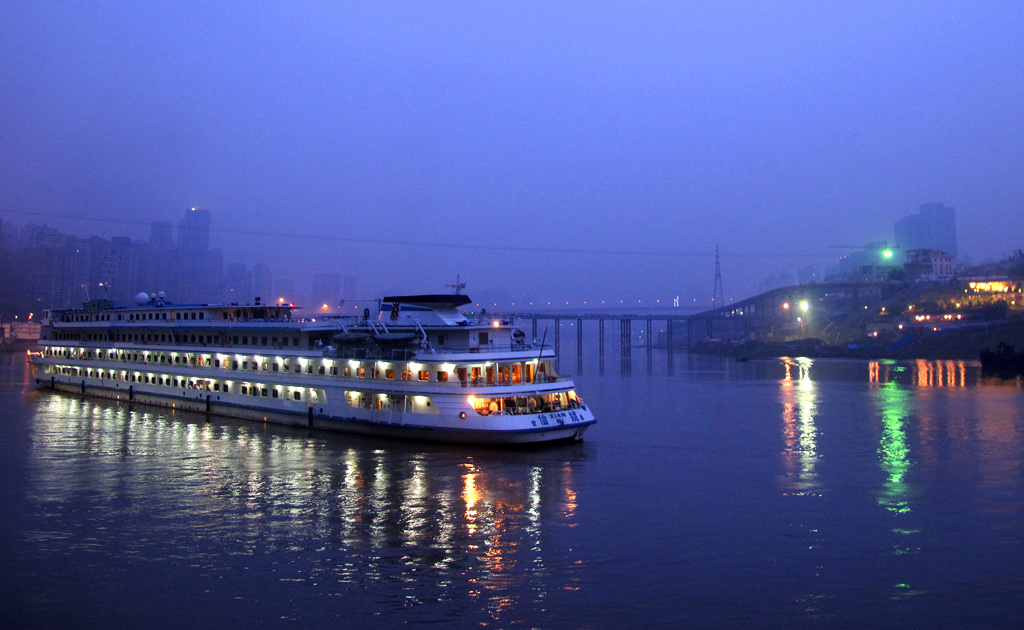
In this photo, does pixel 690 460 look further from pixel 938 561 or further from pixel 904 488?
pixel 938 561

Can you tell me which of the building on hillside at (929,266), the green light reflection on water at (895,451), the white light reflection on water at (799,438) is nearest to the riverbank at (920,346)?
the building on hillside at (929,266)

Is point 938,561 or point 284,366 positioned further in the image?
point 284,366

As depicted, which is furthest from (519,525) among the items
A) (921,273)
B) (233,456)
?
(921,273)

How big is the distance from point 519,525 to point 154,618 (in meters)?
8.36

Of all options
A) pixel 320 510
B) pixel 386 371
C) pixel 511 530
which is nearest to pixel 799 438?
pixel 386 371

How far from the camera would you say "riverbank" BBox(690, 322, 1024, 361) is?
368ft

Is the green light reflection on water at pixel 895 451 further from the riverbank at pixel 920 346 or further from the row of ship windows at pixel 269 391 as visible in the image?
the riverbank at pixel 920 346

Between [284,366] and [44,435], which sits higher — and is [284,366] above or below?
above

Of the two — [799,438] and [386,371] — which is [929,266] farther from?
[386,371]

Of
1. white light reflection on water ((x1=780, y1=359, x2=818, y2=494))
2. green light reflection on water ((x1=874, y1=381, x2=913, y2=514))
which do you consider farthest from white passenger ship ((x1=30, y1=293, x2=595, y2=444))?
green light reflection on water ((x1=874, y1=381, x2=913, y2=514))

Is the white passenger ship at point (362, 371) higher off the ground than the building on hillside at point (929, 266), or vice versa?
the building on hillside at point (929, 266)

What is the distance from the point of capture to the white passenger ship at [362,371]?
27781mm

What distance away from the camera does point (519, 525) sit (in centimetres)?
1827

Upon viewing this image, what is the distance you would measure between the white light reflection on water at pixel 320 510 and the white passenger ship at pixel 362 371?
1402 millimetres
